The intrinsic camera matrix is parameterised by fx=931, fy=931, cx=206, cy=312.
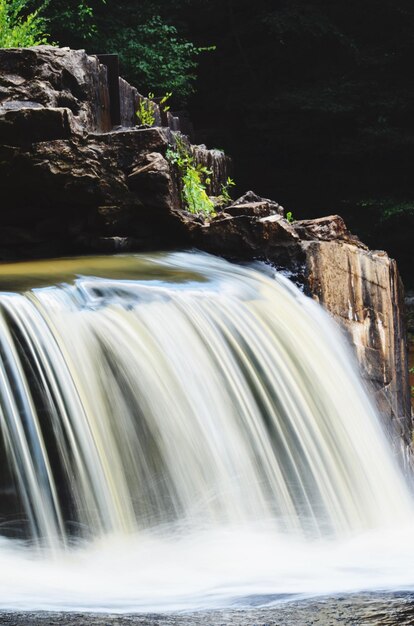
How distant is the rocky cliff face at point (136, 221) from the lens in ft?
20.8

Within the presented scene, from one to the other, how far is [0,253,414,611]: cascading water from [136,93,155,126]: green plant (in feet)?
11.4

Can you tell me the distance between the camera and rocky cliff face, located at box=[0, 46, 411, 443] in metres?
6.33

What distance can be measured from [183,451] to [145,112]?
529 cm

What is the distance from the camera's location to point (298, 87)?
1622 cm

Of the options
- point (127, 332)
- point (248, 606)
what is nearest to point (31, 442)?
point (127, 332)

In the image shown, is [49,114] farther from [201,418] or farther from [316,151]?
[316,151]

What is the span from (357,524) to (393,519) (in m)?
0.40

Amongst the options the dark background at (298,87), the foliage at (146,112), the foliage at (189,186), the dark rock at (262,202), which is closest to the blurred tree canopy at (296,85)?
the dark background at (298,87)

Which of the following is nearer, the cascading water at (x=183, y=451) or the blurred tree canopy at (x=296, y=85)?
the cascading water at (x=183, y=451)

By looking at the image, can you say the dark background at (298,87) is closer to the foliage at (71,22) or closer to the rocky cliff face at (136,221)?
the foliage at (71,22)

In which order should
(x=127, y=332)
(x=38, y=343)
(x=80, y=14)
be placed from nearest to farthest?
1. (x=38, y=343)
2. (x=127, y=332)
3. (x=80, y=14)

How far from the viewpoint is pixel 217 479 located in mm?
4570

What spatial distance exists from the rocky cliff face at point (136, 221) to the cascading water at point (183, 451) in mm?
462

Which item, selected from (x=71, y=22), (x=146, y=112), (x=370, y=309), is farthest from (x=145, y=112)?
(x=71, y=22)
